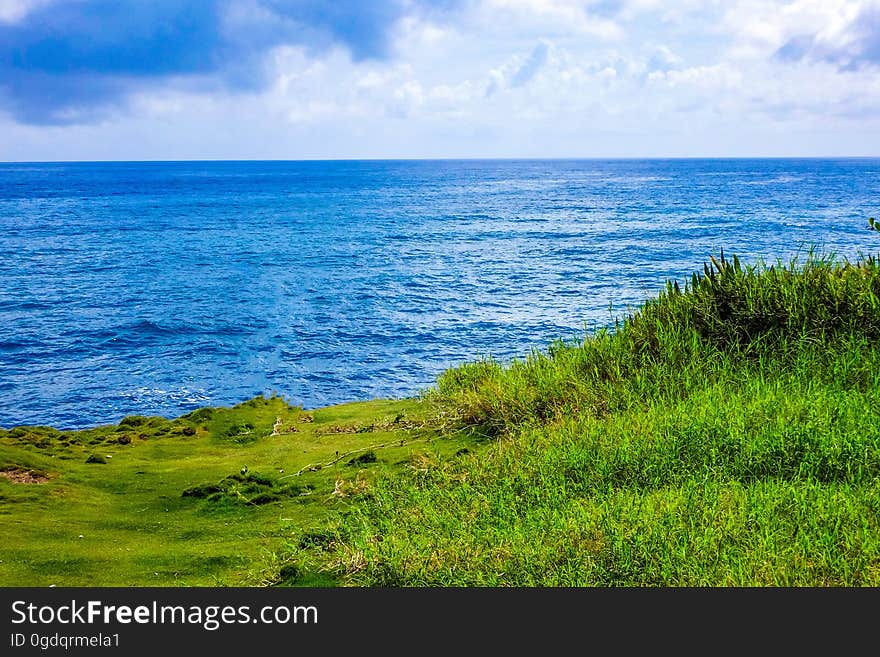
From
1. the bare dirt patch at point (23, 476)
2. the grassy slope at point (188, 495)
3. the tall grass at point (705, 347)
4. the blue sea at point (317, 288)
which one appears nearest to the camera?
the grassy slope at point (188, 495)

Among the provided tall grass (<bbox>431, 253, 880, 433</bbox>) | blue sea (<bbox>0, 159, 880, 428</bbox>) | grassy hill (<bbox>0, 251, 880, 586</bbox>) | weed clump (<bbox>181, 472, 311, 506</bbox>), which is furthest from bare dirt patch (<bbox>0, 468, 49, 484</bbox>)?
blue sea (<bbox>0, 159, 880, 428</bbox>)

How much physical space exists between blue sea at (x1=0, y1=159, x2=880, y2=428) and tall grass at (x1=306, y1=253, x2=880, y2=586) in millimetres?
3324

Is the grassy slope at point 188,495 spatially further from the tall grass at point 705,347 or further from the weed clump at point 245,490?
the tall grass at point 705,347

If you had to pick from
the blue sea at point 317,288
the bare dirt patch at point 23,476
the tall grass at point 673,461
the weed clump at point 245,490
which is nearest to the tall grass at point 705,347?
the tall grass at point 673,461

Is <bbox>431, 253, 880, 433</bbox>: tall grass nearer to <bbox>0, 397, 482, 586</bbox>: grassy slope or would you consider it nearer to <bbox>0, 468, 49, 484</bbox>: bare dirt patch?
<bbox>0, 397, 482, 586</bbox>: grassy slope

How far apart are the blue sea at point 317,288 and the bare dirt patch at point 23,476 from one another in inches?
408

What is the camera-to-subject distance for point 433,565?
460 cm

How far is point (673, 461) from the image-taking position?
5.83m

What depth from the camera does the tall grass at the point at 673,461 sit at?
4406 millimetres

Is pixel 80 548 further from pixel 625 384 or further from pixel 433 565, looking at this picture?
pixel 625 384

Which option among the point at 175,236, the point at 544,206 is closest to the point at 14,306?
the point at 175,236

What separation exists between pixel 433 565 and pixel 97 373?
1899cm

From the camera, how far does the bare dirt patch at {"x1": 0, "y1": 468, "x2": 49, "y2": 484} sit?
22.2 feet

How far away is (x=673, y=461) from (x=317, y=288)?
28856mm
